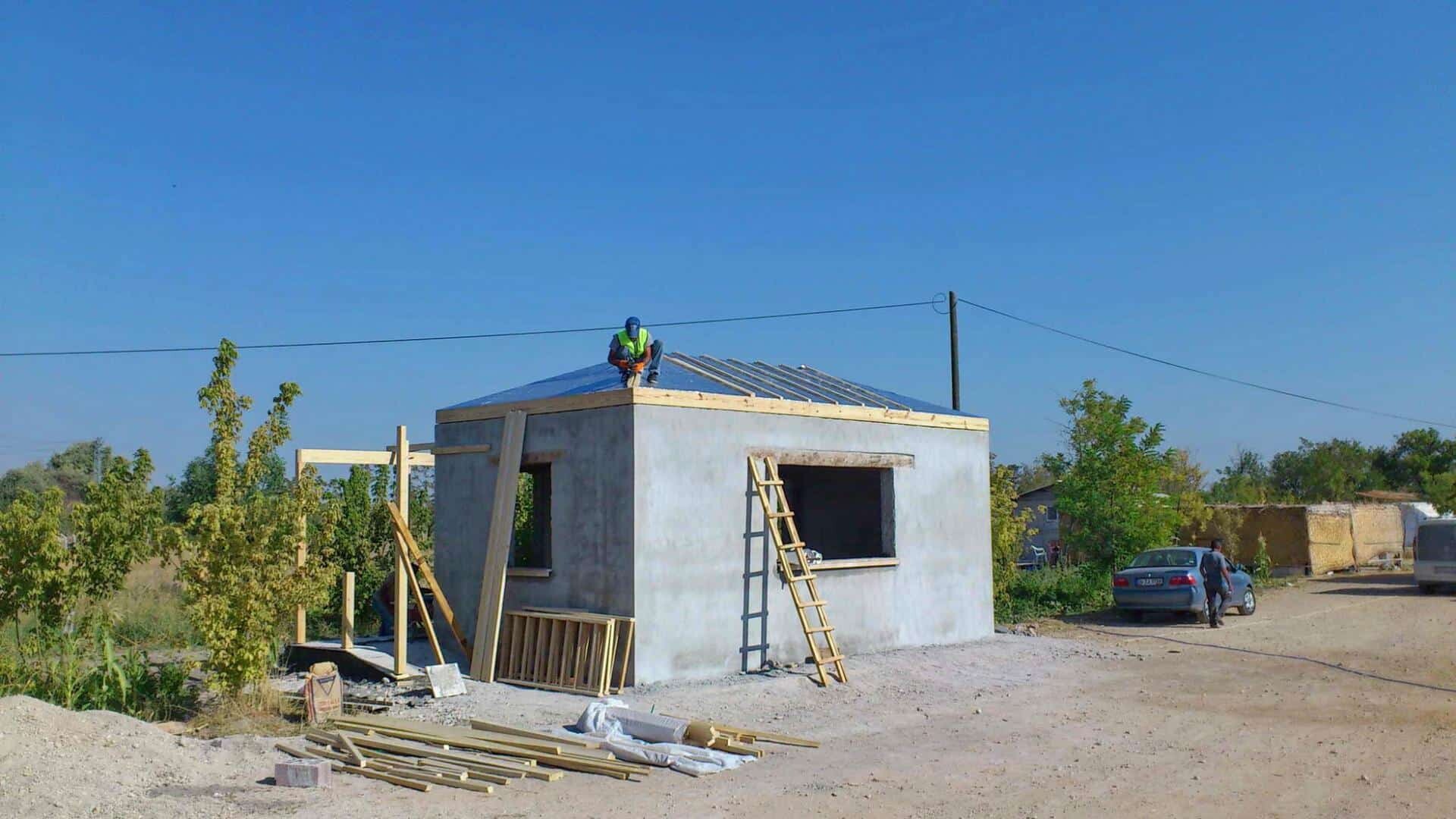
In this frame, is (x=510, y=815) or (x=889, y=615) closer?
(x=510, y=815)

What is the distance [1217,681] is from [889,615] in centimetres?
418

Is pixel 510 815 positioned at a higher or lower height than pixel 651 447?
lower

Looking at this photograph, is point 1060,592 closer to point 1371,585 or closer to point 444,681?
point 1371,585

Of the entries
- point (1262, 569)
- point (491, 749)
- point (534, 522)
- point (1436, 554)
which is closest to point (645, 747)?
point (491, 749)

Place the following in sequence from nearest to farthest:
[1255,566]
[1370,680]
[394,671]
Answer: [394,671], [1370,680], [1255,566]

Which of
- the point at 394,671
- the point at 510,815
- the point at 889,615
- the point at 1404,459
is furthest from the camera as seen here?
the point at 1404,459

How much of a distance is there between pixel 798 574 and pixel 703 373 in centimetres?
304

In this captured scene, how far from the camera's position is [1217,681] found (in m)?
14.1

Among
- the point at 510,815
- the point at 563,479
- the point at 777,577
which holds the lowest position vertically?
the point at 510,815

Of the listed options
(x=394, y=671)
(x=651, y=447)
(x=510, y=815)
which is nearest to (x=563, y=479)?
(x=651, y=447)

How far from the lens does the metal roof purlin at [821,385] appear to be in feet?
53.0

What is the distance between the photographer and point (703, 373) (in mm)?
15422

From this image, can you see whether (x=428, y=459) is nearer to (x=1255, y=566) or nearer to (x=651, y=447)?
(x=651, y=447)

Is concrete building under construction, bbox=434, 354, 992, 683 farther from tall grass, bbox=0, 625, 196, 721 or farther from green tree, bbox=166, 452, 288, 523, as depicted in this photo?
green tree, bbox=166, 452, 288, 523
